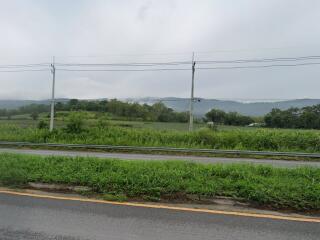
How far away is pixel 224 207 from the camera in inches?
228

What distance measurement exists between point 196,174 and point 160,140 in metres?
14.3

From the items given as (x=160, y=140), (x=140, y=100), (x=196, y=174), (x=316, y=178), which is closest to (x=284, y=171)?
(x=316, y=178)

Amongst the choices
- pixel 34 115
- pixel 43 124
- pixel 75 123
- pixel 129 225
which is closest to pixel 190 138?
pixel 75 123

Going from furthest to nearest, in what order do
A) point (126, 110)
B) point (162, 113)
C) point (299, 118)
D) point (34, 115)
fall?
1. point (126, 110)
2. point (162, 113)
3. point (34, 115)
4. point (299, 118)

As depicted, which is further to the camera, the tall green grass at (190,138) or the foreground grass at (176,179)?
the tall green grass at (190,138)

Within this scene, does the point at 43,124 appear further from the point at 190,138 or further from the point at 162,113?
the point at 190,138

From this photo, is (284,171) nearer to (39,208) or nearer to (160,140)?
(39,208)

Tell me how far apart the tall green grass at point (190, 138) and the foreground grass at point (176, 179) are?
11.9m

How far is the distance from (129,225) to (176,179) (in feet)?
7.40

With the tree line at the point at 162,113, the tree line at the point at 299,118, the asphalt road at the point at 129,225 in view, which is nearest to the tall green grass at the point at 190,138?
the tree line at the point at 162,113

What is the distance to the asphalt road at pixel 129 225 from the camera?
449 centimetres

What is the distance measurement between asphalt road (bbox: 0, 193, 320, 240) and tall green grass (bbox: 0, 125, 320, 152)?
14.6 metres

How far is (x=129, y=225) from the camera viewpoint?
4883mm

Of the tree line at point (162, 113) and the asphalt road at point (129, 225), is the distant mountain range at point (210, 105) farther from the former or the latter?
the asphalt road at point (129, 225)
